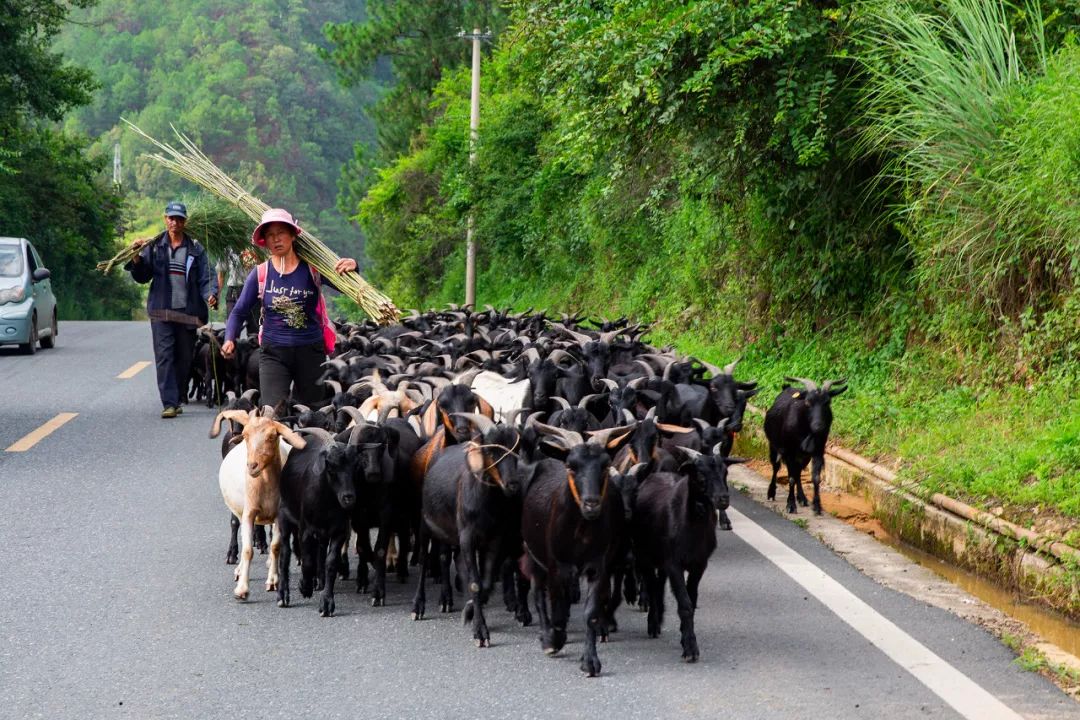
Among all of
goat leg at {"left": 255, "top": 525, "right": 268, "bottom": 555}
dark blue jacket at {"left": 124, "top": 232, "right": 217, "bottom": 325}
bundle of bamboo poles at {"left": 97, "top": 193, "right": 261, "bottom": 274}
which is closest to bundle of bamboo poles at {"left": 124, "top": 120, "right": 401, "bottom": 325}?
dark blue jacket at {"left": 124, "top": 232, "right": 217, "bottom": 325}

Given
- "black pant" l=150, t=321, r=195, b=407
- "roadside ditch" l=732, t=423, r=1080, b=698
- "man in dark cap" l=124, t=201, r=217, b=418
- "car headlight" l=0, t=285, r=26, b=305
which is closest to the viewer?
"roadside ditch" l=732, t=423, r=1080, b=698

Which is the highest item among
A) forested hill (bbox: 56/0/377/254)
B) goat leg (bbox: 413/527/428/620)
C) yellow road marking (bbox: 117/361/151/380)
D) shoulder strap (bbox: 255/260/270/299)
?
forested hill (bbox: 56/0/377/254)

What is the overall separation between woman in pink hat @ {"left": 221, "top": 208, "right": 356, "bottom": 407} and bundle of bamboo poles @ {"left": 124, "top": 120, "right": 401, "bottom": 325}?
48cm

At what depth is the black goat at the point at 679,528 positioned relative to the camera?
6.94 metres

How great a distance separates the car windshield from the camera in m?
23.2

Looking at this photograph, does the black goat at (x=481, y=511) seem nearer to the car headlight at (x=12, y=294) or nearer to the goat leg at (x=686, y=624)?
the goat leg at (x=686, y=624)

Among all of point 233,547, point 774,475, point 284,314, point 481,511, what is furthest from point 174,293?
point 481,511

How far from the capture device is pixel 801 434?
35.8 feet

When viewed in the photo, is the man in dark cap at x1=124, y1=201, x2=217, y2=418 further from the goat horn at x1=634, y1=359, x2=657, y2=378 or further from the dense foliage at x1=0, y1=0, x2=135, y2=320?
the dense foliage at x1=0, y1=0, x2=135, y2=320

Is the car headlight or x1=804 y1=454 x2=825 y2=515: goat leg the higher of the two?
the car headlight

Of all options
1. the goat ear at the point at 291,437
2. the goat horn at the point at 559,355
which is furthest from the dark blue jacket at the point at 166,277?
the goat ear at the point at 291,437

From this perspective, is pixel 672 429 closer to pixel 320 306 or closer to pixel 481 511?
pixel 481 511

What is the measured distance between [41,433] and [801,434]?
737 centimetres

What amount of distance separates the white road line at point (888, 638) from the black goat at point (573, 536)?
128cm
